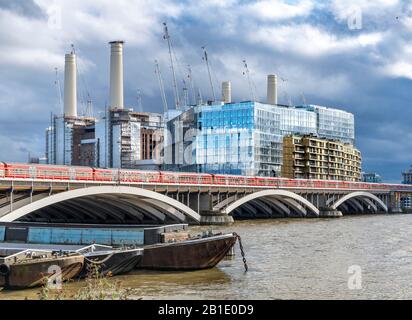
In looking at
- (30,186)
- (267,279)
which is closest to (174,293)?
(267,279)

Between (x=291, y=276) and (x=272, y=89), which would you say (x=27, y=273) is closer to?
(x=291, y=276)

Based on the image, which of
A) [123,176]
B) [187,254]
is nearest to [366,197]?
[123,176]

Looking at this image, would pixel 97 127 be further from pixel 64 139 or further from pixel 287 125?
pixel 287 125

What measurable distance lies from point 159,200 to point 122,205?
16.1ft

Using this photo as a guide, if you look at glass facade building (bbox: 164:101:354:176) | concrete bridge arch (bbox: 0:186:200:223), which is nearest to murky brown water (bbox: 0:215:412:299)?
concrete bridge arch (bbox: 0:186:200:223)

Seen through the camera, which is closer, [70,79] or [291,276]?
[291,276]

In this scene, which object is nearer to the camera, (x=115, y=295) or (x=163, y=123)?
(x=115, y=295)

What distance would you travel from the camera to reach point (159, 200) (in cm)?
6619

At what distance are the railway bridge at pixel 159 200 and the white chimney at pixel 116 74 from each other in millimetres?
58664

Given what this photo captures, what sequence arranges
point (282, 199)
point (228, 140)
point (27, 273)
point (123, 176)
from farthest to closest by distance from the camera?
1. point (228, 140)
2. point (282, 199)
3. point (123, 176)
4. point (27, 273)

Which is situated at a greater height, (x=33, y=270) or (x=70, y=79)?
(x=70, y=79)

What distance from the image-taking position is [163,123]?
589ft

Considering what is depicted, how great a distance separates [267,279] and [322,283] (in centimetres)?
Result: 312

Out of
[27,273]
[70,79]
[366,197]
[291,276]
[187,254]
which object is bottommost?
[291,276]
